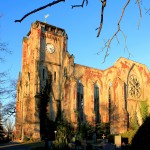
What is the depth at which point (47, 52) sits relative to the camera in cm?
4628

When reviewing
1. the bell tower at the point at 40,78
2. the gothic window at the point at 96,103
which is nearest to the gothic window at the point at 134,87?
the gothic window at the point at 96,103

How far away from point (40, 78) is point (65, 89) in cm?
428

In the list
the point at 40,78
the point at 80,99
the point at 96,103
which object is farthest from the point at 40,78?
the point at 96,103

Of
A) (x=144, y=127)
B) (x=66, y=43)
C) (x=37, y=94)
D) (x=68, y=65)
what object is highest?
(x=66, y=43)

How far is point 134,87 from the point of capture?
172 feet

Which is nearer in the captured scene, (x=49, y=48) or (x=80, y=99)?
(x=49, y=48)

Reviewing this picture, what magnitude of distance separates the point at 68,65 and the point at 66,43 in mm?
4400

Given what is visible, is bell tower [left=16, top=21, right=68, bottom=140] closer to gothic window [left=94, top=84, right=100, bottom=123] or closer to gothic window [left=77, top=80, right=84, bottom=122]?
gothic window [left=77, top=80, right=84, bottom=122]

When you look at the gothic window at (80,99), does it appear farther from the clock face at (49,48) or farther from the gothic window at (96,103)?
the clock face at (49,48)

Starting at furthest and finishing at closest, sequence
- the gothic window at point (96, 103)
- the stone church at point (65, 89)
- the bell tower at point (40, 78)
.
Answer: the gothic window at point (96, 103) → the stone church at point (65, 89) → the bell tower at point (40, 78)

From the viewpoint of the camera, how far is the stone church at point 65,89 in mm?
42469

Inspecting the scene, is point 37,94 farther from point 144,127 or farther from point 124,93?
point 144,127

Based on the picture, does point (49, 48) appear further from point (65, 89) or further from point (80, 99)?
point (80, 99)

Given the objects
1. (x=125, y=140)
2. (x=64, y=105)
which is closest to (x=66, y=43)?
(x=64, y=105)
